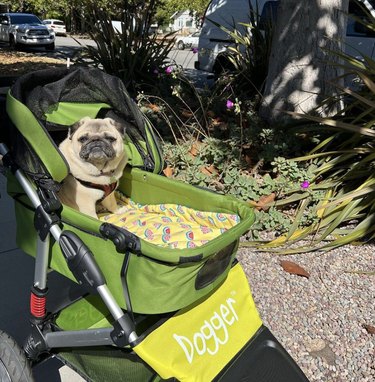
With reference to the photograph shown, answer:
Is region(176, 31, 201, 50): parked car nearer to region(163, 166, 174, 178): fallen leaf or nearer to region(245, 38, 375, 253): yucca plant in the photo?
region(163, 166, 174, 178): fallen leaf

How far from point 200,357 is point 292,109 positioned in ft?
10.1

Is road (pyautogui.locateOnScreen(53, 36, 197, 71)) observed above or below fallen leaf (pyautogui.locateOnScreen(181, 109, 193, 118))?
below

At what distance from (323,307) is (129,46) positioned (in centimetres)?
454

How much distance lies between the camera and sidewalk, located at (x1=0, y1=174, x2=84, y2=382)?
2.34m

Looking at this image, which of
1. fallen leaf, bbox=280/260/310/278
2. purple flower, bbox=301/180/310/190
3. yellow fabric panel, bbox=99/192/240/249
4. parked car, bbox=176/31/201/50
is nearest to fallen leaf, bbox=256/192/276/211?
purple flower, bbox=301/180/310/190

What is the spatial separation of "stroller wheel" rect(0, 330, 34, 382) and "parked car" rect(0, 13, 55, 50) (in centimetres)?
2159

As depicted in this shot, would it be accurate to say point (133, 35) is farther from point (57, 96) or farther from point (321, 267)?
point (321, 267)

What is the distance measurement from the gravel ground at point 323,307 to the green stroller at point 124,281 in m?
0.42


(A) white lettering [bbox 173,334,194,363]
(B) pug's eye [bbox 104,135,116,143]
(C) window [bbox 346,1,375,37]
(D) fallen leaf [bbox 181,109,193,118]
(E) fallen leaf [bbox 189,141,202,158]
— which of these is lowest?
(E) fallen leaf [bbox 189,141,202,158]

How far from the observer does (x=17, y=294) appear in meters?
2.89

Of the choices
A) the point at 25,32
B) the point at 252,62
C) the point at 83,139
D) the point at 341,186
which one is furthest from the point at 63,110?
the point at 25,32

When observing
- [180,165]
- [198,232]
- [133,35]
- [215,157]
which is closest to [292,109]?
[215,157]

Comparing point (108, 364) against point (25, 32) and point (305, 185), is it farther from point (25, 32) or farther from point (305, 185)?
point (25, 32)

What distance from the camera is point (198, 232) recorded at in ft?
8.00
